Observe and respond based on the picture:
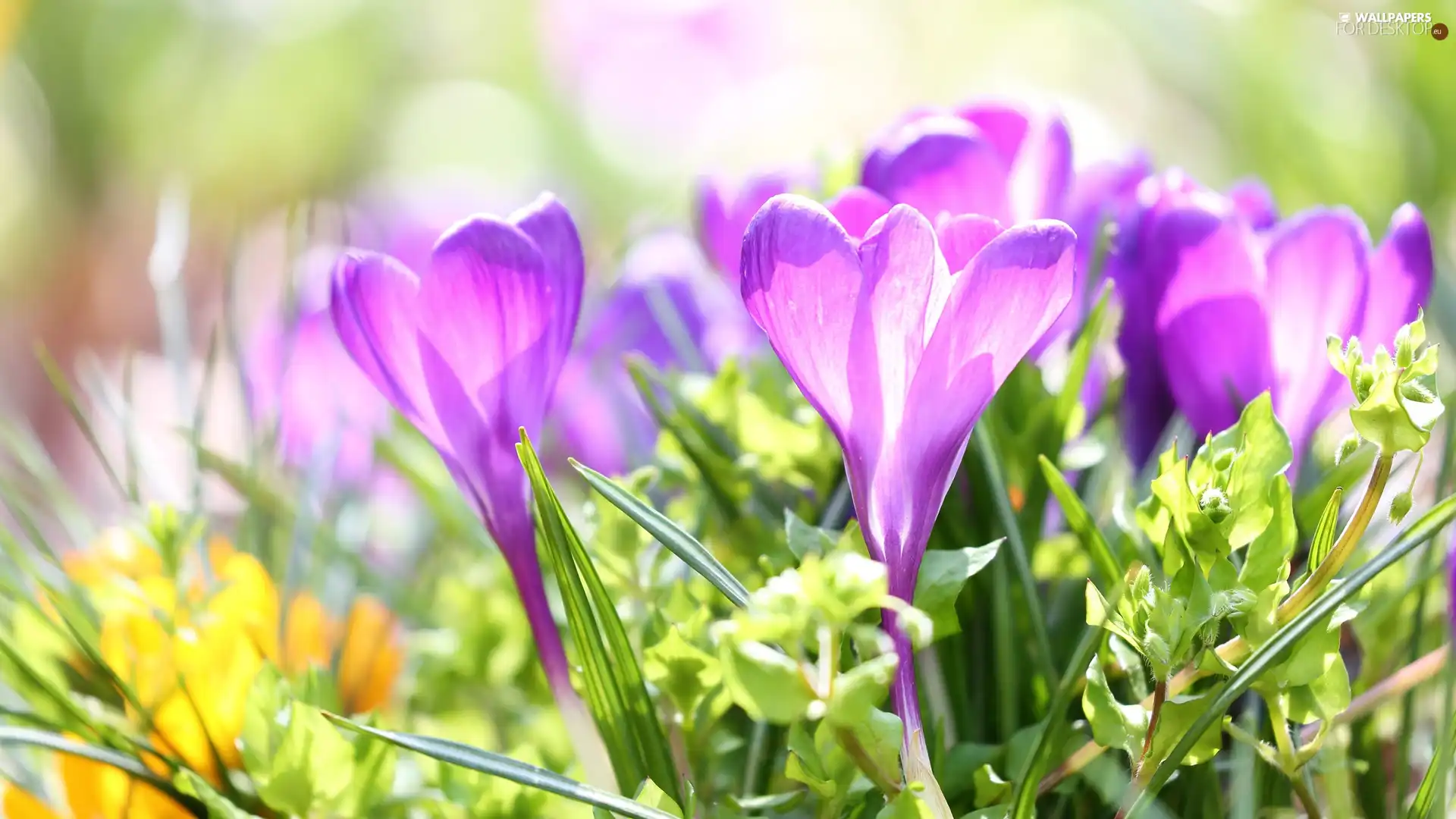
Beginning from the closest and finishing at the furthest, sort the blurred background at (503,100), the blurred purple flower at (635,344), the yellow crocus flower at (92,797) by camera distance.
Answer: the yellow crocus flower at (92,797), the blurred purple flower at (635,344), the blurred background at (503,100)

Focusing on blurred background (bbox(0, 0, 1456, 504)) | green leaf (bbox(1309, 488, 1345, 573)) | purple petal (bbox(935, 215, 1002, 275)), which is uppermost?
blurred background (bbox(0, 0, 1456, 504))

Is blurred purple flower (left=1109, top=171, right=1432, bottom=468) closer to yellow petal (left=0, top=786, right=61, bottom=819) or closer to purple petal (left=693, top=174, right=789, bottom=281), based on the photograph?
purple petal (left=693, top=174, right=789, bottom=281)

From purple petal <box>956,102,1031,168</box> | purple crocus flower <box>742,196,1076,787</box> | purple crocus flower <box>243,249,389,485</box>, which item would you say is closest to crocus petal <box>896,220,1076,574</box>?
purple crocus flower <box>742,196,1076,787</box>

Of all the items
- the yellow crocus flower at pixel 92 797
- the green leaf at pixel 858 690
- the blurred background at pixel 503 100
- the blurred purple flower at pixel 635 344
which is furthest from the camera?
the blurred background at pixel 503 100

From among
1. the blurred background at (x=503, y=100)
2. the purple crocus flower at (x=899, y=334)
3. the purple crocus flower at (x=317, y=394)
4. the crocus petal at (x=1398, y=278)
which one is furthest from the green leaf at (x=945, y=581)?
the blurred background at (x=503, y=100)

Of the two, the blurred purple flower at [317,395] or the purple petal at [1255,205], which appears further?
the blurred purple flower at [317,395]

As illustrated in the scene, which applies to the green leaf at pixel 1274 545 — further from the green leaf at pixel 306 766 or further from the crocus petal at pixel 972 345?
the green leaf at pixel 306 766
